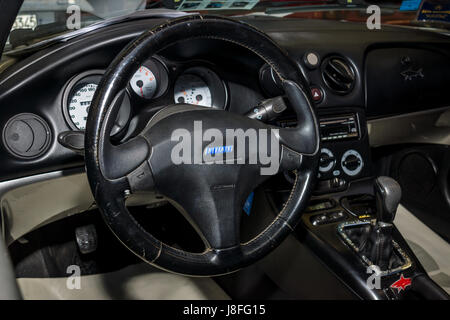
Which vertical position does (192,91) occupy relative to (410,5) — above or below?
below

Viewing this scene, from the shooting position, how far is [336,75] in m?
1.53

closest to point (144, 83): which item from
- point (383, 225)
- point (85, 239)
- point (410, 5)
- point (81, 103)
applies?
point (81, 103)

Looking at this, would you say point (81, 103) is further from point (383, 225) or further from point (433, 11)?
point (433, 11)

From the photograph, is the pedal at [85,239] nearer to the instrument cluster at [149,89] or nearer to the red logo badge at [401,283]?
the instrument cluster at [149,89]

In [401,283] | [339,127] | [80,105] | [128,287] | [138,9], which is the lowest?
[128,287]

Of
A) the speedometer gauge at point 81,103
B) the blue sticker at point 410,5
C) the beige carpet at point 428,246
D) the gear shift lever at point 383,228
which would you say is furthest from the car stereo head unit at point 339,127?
the blue sticker at point 410,5

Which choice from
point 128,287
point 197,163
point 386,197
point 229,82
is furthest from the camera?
point 128,287

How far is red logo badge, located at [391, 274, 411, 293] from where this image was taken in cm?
Result: 128

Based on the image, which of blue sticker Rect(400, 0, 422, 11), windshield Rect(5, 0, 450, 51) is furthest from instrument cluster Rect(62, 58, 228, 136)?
blue sticker Rect(400, 0, 422, 11)

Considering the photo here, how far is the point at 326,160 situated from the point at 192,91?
1.67 ft

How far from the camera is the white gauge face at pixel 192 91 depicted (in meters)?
1.29

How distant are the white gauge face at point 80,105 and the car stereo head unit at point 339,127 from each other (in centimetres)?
74

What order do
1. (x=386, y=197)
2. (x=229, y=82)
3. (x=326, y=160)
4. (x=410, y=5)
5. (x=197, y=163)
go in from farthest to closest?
(x=410, y=5) → (x=326, y=160) → (x=229, y=82) → (x=386, y=197) → (x=197, y=163)

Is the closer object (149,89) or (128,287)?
(149,89)
